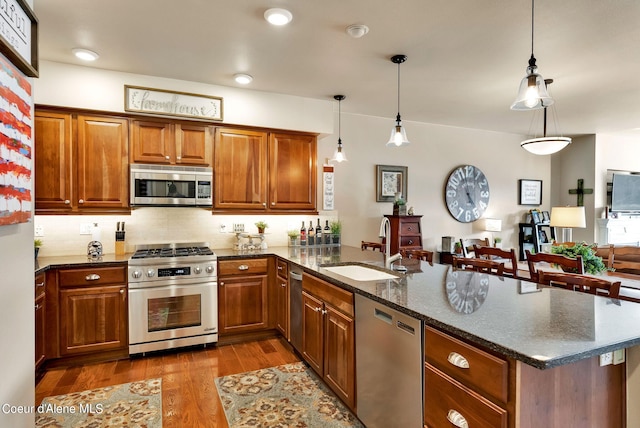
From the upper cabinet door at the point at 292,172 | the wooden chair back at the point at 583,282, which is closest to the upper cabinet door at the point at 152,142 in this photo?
the upper cabinet door at the point at 292,172

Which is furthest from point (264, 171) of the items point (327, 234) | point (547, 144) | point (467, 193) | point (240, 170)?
point (467, 193)

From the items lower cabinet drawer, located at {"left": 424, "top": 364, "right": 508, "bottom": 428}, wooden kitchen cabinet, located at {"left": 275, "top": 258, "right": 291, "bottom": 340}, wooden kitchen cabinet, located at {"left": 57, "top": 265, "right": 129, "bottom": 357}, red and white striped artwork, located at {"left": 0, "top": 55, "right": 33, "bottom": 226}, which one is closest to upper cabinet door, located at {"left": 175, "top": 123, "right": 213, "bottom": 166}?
wooden kitchen cabinet, located at {"left": 57, "top": 265, "right": 129, "bottom": 357}

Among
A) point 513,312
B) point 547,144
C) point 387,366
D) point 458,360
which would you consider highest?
point 547,144

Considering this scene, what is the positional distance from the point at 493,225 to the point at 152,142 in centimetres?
503

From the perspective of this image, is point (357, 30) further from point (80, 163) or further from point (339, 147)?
point (80, 163)

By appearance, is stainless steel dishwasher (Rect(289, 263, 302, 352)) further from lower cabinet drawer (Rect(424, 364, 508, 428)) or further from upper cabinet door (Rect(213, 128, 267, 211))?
lower cabinet drawer (Rect(424, 364, 508, 428))

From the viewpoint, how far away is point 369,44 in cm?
277

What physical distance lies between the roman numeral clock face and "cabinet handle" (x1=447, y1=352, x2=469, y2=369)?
4.51 metres

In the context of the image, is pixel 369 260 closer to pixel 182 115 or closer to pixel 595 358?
pixel 595 358

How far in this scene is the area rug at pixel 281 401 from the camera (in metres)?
2.26

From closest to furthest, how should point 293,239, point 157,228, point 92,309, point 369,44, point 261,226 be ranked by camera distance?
point 369,44 → point 92,309 → point 157,228 → point 261,226 → point 293,239

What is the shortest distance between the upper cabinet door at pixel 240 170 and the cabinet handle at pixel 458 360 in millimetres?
2911

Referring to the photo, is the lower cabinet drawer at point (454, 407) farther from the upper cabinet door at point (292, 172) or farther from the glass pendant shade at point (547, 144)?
the upper cabinet door at point (292, 172)

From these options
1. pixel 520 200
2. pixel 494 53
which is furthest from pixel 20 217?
pixel 520 200
